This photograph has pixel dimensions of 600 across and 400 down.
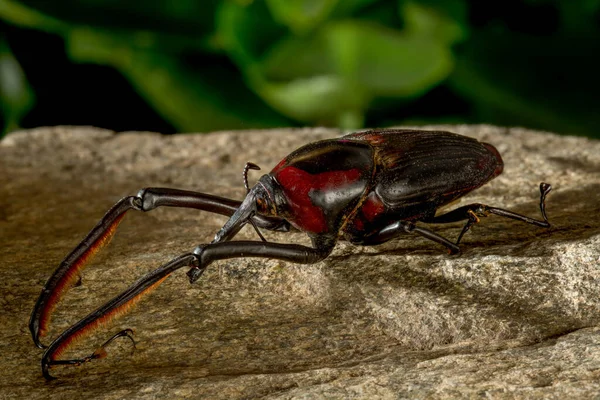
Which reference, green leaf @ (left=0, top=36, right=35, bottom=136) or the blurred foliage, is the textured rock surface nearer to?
the blurred foliage

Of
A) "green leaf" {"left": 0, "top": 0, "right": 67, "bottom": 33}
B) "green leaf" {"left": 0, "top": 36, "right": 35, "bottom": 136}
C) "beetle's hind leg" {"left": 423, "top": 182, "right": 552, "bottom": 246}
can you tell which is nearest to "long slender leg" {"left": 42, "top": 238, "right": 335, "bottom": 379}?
"beetle's hind leg" {"left": 423, "top": 182, "right": 552, "bottom": 246}

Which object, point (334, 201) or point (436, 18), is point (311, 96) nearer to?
point (436, 18)

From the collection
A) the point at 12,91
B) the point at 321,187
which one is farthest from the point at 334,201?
the point at 12,91

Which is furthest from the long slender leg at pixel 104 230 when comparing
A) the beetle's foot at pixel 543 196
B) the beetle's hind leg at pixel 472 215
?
the beetle's foot at pixel 543 196

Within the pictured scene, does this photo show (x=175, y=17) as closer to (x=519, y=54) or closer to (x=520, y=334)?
(x=519, y=54)

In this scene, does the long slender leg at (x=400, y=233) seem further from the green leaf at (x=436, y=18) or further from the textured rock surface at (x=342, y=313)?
the green leaf at (x=436, y=18)

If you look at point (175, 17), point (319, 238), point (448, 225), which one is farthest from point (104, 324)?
point (175, 17)
